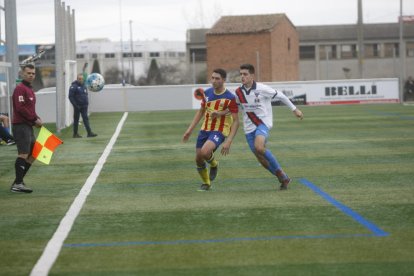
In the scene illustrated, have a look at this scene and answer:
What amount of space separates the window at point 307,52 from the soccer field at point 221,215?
66.1 meters

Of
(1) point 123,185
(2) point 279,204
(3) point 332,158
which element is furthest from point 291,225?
(3) point 332,158

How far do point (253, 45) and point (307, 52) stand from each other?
18.1 metres

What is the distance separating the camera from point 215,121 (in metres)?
12.1

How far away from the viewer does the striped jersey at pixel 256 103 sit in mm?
12008

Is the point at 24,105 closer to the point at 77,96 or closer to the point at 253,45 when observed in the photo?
the point at 77,96

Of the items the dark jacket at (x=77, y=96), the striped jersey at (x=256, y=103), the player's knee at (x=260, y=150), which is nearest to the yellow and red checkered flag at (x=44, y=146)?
the striped jersey at (x=256, y=103)

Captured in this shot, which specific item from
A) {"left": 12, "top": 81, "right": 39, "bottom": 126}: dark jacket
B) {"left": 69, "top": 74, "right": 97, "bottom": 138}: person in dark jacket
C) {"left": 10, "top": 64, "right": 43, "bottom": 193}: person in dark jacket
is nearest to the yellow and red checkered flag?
{"left": 10, "top": 64, "right": 43, "bottom": 193}: person in dark jacket

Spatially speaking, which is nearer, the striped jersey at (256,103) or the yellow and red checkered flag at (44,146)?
the striped jersey at (256,103)

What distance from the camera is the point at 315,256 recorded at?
24.2ft

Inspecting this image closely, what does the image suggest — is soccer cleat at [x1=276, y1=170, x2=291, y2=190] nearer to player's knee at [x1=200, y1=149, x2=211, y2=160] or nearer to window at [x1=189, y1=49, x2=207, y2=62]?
player's knee at [x1=200, y1=149, x2=211, y2=160]

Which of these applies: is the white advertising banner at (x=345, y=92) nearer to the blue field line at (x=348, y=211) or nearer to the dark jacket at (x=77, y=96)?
the dark jacket at (x=77, y=96)

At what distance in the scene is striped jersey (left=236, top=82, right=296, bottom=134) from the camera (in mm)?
12008

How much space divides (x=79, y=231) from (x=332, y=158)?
27.7 ft

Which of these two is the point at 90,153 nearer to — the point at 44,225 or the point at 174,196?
the point at 174,196
